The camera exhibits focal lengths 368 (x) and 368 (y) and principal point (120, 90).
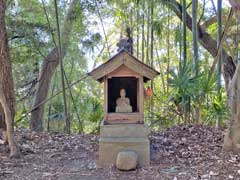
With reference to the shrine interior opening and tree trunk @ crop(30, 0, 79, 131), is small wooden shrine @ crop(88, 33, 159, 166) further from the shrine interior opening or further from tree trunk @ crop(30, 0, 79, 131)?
tree trunk @ crop(30, 0, 79, 131)

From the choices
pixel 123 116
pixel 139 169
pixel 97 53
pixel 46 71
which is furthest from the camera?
pixel 97 53

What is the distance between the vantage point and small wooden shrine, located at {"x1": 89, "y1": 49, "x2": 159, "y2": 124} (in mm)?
→ 4332

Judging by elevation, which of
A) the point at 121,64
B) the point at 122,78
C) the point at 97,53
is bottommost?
the point at 122,78

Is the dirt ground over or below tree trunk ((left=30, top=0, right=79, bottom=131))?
below

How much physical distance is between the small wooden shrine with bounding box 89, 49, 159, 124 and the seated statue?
0.04 meters

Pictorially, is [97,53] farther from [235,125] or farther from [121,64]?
[235,125]

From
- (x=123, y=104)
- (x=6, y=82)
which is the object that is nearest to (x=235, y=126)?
(x=123, y=104)

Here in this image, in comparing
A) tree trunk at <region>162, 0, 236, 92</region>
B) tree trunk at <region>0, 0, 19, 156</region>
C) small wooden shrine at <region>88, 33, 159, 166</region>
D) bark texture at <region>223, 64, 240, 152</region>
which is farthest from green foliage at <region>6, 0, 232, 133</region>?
tree trunk at <region>0, 0, 19, 156</region>

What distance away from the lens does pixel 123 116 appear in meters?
4.47

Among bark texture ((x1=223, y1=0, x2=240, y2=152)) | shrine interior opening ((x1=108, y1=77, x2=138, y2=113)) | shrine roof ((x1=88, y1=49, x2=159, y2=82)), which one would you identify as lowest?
bark texture ((x1=223, y1=0, x2=240, y2=152))

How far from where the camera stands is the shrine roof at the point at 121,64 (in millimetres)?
4301

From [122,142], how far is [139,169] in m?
0.37

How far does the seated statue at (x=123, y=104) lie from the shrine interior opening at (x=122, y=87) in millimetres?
166

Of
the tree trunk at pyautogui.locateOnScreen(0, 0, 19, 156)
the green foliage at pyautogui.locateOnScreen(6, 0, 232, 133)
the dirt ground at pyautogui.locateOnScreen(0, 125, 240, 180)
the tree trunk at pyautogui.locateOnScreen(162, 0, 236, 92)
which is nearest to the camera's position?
A: the dirt ground at pyautogui.locateOnScreen(0, 125, 240, 180)
